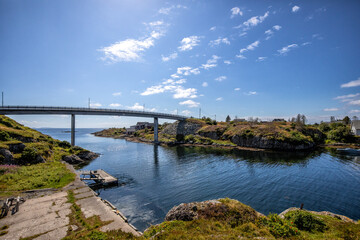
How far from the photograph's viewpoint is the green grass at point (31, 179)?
21.4m

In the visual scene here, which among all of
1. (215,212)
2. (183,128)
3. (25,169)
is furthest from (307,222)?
(183,128)

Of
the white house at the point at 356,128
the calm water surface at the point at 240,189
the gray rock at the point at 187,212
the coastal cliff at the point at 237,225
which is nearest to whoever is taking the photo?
the coastal cliff at the point at 237,225

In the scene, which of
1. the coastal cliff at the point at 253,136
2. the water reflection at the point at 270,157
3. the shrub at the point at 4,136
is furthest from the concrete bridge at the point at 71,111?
the water reflection at the point at 270,157

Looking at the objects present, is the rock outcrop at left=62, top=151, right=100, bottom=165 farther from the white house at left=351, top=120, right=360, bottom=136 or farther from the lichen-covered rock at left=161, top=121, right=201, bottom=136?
the white house at left=351, top=120, right=360, bottom=136

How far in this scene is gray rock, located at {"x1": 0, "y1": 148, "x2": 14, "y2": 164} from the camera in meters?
29.4

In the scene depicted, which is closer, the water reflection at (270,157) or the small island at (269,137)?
the water reflection at (270,157)

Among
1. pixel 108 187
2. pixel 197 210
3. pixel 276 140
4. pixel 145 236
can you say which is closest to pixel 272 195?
pixel 197 210

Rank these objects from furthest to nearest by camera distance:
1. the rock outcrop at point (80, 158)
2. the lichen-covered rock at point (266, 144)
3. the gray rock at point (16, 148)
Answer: the lichen-covered rock at point (266, 144)
the rock outcrop at point (80, 158)
the gray rock at point (16, 148)

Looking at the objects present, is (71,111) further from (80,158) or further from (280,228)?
(280,228)

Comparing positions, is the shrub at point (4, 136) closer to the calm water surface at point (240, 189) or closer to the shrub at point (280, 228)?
the calm water surface at point (240, 189)

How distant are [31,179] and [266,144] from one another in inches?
3207

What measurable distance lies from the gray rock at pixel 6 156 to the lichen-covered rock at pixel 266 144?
3319 inches

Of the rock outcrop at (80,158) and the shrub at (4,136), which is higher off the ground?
the shrub at (4,136)

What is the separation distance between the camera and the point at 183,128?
117 metres
